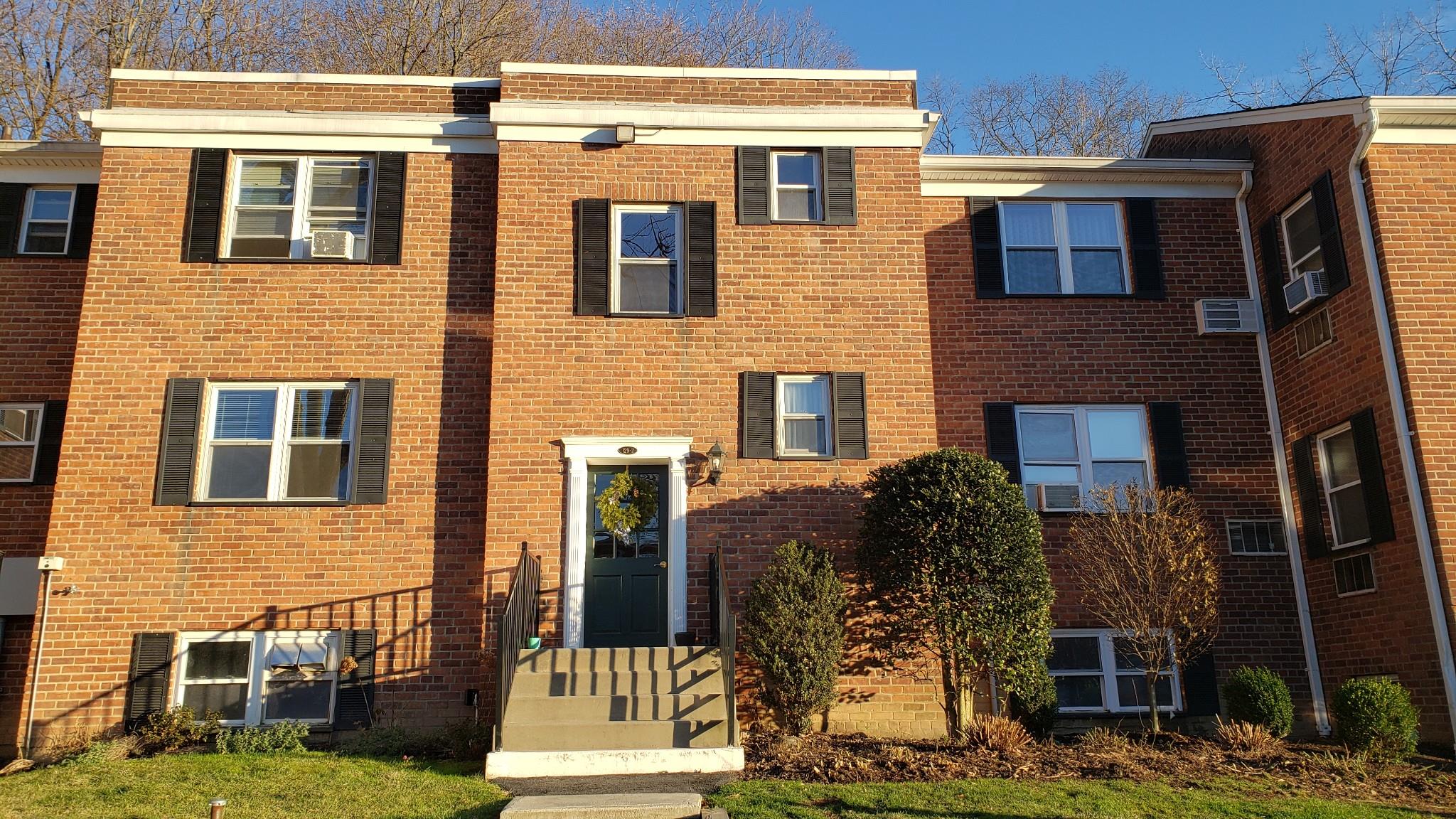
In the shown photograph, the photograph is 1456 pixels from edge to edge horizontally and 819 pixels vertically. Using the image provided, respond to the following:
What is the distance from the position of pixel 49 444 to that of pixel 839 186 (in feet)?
30.4

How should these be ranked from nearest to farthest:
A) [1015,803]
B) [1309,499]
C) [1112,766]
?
[1015,803]
[1112,766]
[1309,499]

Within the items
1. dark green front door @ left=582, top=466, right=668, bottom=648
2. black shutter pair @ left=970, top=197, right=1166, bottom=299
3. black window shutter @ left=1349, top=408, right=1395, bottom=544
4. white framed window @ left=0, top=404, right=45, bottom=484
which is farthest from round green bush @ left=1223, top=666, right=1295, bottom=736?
white framed window @ left=0, top=404, right=45, bottom=484

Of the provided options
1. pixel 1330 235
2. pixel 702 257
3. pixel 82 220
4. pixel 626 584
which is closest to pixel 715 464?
pixel 626 584

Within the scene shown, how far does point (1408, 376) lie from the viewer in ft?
36.1

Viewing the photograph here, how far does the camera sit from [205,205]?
483 inches

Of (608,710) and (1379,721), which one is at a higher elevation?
(608,710)

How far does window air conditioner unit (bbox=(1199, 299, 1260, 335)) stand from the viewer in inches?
517

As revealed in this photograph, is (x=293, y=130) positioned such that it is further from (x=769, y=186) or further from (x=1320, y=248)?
(x=1320, y=248)

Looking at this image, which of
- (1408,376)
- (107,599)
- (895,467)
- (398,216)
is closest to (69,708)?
(107,599)

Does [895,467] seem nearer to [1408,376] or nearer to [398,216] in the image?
[1408,376]

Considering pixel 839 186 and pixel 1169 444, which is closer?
pixel 839 186

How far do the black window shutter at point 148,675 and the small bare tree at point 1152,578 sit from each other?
9323 mm

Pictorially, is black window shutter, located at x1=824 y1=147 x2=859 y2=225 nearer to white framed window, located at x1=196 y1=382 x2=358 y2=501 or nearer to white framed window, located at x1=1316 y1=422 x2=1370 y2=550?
white framed window, located at x1=196 y1=382 x2=358 y2=501

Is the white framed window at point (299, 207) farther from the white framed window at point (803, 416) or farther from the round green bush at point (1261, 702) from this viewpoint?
the round green bush at point (1261, 702)
